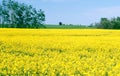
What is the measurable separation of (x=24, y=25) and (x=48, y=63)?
7507 centimetres

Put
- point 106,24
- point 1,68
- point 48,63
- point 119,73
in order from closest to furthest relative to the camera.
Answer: point 119,73
point 1,68
point 48,63
point 106,24

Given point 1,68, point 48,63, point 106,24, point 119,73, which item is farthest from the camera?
point 106,24

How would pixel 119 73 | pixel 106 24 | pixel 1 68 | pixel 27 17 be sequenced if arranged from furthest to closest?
pixel 27 17, pixel 106 24, pixel 1 68, pixel 119 73

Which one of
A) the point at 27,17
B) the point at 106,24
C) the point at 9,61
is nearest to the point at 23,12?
the point at 27,17

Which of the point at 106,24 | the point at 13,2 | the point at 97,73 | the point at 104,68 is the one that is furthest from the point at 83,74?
the point at 13,2

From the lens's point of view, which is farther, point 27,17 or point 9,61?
point 27,17

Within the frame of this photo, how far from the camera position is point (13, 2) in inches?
3757

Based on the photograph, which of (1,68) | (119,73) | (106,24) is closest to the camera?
(119,73)

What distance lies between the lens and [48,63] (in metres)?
12.2

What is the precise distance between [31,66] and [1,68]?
853mm

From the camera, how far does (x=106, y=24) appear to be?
277ft

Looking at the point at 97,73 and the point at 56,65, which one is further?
the point at 56,65

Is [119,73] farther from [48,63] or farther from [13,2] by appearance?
[13,2]

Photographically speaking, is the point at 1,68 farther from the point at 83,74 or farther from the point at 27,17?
the point at 27,17
